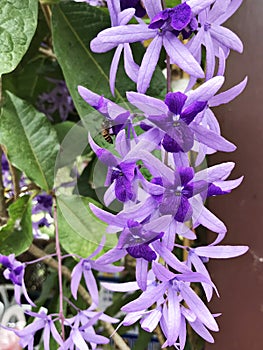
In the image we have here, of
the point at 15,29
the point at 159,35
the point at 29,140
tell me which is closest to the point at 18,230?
the point at 29,140

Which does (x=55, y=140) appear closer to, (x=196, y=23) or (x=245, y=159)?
(x=245, y=159)

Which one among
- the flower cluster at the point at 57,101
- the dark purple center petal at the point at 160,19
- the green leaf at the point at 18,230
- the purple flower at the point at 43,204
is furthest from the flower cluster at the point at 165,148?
the flower cluster at the point at 57,101

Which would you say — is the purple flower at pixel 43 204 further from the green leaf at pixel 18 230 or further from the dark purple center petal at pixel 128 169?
the dark purple center petal at pixel 128 169

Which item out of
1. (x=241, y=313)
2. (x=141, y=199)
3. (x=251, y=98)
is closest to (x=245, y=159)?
(x=251, y=98)

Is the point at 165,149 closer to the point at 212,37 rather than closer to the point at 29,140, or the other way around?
the point at 212,37

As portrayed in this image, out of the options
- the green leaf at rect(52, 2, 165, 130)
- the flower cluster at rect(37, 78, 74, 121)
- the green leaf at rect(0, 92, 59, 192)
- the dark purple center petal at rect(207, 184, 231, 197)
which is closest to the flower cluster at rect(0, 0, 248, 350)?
the dark purple center petal at rect(207, 184, 231, 197)

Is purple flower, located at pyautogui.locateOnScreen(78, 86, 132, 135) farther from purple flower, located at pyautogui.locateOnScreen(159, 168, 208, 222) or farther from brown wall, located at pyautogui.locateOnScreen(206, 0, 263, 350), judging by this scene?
brown wall, located at pyautogui.locateOnScreen(206, 0, 263, 350)

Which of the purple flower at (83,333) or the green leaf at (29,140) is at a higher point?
the green leaf at (29,140)
